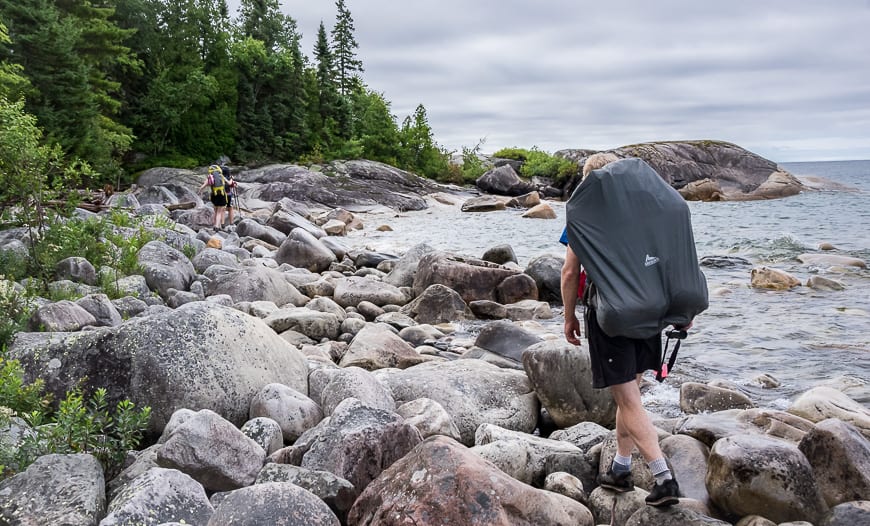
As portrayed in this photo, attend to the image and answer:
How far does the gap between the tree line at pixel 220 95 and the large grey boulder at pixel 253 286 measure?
2452 centimetres

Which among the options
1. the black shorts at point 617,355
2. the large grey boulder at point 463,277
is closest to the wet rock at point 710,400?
the black shorts at point 617,355

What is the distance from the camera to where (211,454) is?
4.13 metres

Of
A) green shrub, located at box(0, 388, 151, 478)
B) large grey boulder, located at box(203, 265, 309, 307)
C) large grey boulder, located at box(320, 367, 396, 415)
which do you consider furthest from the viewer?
large grey boulder, located at box(203, 265, 309, 307)

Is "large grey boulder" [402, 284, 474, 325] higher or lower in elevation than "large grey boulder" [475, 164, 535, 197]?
lower

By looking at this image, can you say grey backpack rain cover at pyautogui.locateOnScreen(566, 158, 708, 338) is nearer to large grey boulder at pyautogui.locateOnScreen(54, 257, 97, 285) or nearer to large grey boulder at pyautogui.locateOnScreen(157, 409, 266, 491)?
large grey boulder at pyautogui.locateOnScreen(157, 409, 266, 491)

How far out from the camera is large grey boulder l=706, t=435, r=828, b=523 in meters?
3.99

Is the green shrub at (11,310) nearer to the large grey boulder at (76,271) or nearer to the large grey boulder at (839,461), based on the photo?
the large grey boulder at (76,271)

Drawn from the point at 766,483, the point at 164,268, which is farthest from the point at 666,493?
the point at 164,268

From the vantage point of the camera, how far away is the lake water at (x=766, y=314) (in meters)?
8.46

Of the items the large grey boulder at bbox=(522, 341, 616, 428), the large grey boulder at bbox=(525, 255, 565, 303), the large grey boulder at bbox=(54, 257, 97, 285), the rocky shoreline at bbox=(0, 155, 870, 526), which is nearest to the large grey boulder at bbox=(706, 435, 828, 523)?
the rocky shoreline at bbox=(0, 155, 870, 526)

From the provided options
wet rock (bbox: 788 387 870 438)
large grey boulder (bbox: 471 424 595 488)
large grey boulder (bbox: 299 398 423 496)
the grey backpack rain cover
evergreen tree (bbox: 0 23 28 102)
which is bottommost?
wet rock (bbox: 788 387 870 438)

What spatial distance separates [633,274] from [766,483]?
159 centimetres

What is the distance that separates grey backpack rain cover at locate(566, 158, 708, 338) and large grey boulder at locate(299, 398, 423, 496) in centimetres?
148

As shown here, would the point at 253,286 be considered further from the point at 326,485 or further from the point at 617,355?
the point at 617,355
